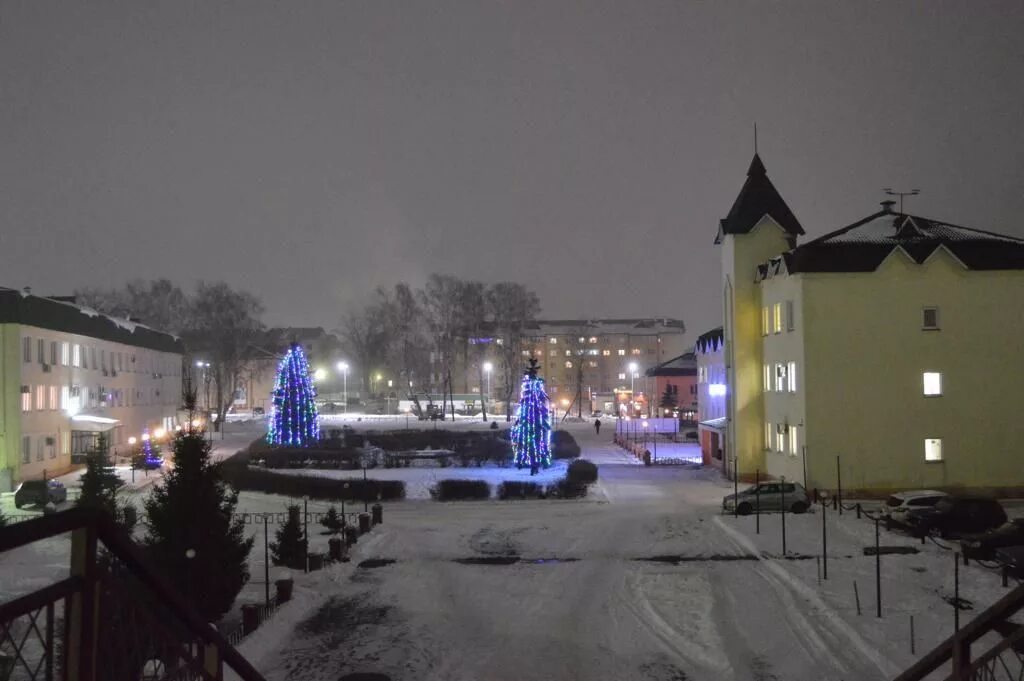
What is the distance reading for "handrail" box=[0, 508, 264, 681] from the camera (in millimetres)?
2891

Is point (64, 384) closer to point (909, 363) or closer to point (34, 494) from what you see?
point (34, 494)

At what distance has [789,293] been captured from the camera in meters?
33.3

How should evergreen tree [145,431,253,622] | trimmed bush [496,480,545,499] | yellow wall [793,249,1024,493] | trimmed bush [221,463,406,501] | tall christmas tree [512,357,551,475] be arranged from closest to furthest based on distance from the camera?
evergreen tree [145,431,253,622], yellow wall [793,249,1024,493], trimmed bush [496,480,545,499], trimmed bush [221,463,406,501], tall christmas tree [512,357,551,475]

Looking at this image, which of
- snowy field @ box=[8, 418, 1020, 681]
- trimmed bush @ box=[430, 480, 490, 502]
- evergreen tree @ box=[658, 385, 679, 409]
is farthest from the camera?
evergreen tree @ box=[658, 385, 679, 409]

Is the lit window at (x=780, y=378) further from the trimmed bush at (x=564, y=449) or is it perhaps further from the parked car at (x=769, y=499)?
the trimmed bush at (x=564, y=449)

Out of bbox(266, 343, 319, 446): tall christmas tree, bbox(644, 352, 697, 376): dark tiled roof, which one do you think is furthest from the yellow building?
bbox(644, 352, 697, 376): dark tiled roof

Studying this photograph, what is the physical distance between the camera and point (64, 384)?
1732 inches

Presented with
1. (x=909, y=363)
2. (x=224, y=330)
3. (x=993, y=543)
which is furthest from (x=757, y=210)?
(x=224, y=330)

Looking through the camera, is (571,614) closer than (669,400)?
Yes

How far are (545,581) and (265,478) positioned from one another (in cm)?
1974

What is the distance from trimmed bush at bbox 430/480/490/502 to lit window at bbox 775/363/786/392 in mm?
12611

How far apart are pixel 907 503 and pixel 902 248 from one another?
10410 mm

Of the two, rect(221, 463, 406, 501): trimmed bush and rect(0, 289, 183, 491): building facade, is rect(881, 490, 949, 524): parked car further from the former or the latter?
rect(0, 289, 183, 491): building facade

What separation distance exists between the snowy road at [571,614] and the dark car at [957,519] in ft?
16.4
